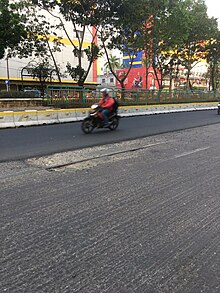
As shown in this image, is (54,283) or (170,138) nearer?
(54,283)

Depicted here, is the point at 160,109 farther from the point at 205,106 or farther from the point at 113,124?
the point at 113,124

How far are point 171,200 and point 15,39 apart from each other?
18886 millimetres

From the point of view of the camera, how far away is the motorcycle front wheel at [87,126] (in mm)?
9547

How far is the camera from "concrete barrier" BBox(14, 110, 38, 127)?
38.8ft

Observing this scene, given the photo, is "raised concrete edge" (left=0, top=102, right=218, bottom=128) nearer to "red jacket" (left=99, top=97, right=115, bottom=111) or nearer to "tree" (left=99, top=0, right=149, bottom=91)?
"red jacket" (left=99, top=97, right=115, bottom=111)

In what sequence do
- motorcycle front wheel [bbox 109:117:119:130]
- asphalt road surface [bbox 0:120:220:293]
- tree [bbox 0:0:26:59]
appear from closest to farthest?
asphalt road surface [bbox 0:120:220:293], motorcycle front wheel [bbox 109:117:119:130], tree [bbox 0:0:26:59]

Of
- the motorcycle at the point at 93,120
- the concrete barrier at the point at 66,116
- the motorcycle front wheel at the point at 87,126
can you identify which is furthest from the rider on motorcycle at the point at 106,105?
the concrete barrier at the point at 66,116

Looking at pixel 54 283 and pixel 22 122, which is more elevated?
pixel 22 122

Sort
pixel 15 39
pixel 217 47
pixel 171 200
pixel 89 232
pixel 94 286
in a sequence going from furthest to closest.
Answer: pixel 217 47
pixel 15 39
pixel 171 200
pixel 89 232
pixel 94 286

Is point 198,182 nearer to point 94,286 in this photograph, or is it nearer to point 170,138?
point 94,286

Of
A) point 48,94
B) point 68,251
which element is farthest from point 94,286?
point 48,94

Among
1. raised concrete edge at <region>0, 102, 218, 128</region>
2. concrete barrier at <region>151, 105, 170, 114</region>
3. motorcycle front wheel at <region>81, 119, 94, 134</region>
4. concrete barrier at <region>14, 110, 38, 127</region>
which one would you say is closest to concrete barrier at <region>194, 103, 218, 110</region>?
concrete barrier at <region>151, 105, 170, 114</region>

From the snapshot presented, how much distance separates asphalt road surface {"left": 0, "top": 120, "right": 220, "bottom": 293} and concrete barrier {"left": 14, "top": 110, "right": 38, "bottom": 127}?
665cm

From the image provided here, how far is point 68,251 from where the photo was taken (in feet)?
8.38
